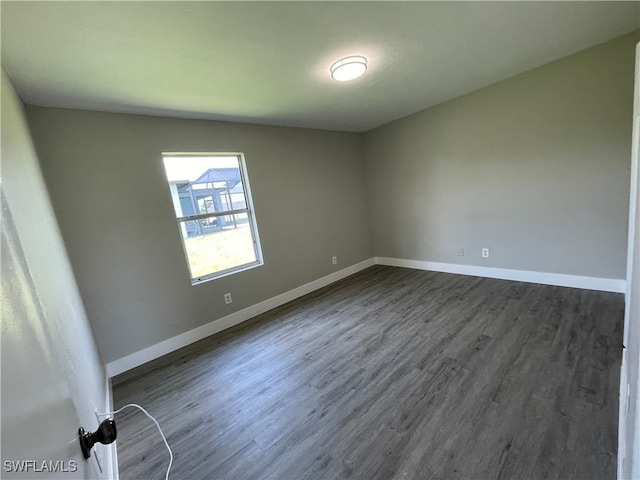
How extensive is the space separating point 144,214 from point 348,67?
7.81 ft

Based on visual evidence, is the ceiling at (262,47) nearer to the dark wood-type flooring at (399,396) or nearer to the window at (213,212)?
the window at (213,212)

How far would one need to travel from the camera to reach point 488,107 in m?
3.36

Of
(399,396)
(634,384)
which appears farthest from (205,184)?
(634,384)

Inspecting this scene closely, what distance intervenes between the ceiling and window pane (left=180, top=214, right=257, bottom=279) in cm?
121

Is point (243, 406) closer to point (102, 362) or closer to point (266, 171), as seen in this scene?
point (102, 362)

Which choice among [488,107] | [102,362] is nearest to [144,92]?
[102,362]

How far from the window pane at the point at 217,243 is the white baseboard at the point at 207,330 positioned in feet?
1.99

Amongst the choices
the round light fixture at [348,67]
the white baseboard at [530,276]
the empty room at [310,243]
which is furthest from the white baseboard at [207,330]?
the round light fixture at [348,67]

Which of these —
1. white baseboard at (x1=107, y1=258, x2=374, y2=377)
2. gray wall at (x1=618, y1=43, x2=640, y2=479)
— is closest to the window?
white baseboard at (x1=107, y1=258, x2=374, y2=377)

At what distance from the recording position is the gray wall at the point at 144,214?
2.34 metres

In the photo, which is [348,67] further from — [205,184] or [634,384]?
[634,384]

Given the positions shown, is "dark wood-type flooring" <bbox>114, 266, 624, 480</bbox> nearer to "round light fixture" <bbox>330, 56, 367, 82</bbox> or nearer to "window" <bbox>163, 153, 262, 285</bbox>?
"window" <bbox>163, 153, 262, 285</bbox>

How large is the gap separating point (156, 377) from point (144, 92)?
2.50 meters

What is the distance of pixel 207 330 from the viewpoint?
3.09 meters
